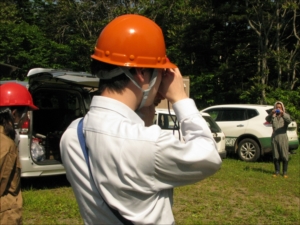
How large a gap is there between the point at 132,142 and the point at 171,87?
33 centimetres

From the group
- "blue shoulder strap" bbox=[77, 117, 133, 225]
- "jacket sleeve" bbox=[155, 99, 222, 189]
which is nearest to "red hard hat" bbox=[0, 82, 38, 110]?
"blue shoulder strap" bbox=[77, 117, 133, 225]

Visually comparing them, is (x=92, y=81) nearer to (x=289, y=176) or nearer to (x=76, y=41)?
(x=289, y=176)

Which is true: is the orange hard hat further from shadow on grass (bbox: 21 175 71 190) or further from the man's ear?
shadow on grass (bbox: 21 175 71 190)

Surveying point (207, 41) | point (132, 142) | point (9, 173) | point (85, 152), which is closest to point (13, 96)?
point (9, 173)

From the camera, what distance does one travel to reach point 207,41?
22656 millimetres

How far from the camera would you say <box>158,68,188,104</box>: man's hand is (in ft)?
5.24

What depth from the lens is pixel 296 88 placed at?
65.2 ft

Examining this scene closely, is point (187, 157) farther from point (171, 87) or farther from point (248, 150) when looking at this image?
point (248, 150)

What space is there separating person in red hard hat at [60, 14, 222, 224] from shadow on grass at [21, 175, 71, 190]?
6862 mm

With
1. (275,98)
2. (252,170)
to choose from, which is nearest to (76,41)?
(275,98)

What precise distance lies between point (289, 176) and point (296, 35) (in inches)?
436

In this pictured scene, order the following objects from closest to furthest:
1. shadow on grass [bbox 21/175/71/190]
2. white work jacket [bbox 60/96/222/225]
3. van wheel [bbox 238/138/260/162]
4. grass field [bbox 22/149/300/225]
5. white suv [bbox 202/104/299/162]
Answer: white work jacket [bbox 60/96/222/225] → grass field [bbox 22/149/300/225] → shadow on grass [bbox 21/175/71/190] → white suv [bbox 202/104/299/162] → van wheel [bbox 238/138/260/162]

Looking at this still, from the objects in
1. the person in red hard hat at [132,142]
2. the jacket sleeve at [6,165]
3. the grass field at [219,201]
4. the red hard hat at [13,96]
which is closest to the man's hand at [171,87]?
the person in red hard hat at [132,142]

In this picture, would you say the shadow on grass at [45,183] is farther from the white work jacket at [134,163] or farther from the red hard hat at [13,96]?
the white work jacket at [134,163]
